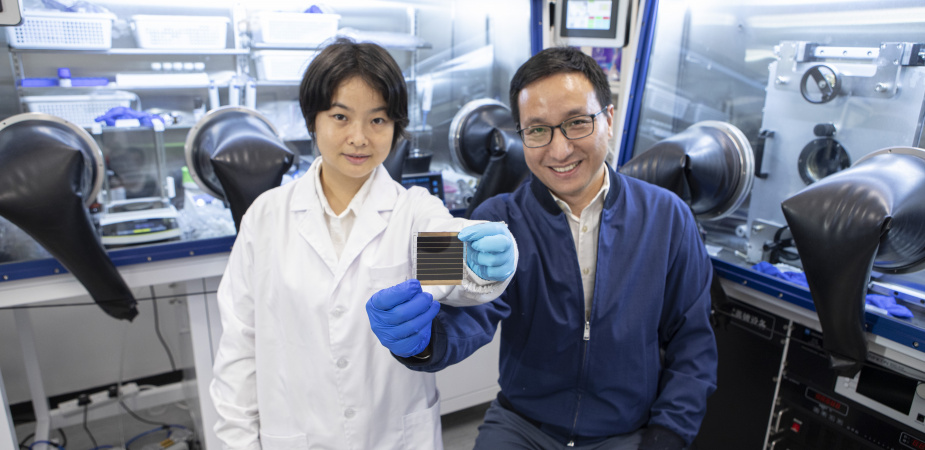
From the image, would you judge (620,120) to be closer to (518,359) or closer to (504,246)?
(518,359)

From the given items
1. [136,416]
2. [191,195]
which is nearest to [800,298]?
[191,195]

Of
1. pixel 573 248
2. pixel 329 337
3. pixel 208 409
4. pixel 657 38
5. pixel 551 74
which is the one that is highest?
pixel 657 38

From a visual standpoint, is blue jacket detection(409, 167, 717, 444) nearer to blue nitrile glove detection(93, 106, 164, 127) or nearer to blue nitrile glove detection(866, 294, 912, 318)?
blue nitrile glove detection(866, 294, 912, 318)

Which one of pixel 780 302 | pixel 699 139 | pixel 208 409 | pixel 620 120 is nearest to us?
pixel 780 302

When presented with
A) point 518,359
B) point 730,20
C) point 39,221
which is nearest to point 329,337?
point 518,359

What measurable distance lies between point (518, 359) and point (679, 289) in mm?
463

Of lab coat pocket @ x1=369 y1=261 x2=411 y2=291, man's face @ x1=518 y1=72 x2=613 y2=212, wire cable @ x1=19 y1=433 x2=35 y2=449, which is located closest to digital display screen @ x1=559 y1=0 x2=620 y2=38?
man's face @ x1=518 y1=72 x2=613 y2=212

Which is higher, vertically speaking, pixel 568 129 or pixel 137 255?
pixel 568 129

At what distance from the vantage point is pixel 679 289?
4.91ft

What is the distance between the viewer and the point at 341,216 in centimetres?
141

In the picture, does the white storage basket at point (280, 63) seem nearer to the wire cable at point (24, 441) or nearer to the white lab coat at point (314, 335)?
the white lab coat at point (314, 335)

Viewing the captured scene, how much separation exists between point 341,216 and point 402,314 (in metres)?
0.46

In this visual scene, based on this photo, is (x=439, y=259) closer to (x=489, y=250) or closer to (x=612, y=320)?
(x=489, y=250)

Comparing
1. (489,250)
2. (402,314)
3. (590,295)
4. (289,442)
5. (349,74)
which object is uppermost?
(349,74)
